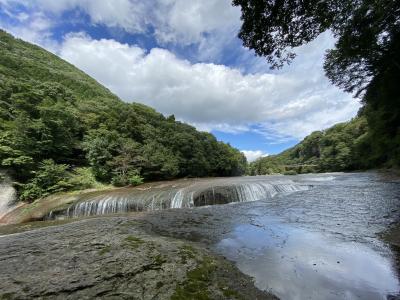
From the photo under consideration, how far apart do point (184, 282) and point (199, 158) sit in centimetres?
3470

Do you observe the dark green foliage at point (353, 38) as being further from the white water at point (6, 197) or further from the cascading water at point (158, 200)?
the white water at point (6, 197)

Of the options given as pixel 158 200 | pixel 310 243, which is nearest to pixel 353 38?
pixel 310 243

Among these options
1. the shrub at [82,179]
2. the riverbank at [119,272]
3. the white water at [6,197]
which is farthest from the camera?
the shrub at [82,179]

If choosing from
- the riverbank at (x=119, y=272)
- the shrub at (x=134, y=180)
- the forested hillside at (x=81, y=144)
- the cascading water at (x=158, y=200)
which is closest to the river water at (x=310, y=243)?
the riverbank at (x=119, y=272)

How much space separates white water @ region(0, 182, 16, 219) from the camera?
16891 millimetres

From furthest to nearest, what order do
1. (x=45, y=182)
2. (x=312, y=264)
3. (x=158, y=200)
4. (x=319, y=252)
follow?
(x=45, y=182) < (x=158, y=200) < (x=319, y=252) < (x=312, y=264)

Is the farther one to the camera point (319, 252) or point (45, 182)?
point (45, 182)

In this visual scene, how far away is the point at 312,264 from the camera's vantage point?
505 centimetres

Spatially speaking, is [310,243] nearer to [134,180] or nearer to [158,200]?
[158,200]

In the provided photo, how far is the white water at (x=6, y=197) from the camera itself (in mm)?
16891

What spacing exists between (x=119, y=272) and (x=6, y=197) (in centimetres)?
1885

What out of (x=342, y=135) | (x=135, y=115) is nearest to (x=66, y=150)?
(x=135, y=115)

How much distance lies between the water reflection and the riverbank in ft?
1.73

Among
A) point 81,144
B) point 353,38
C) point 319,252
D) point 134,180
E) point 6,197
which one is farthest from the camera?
point 81,144
